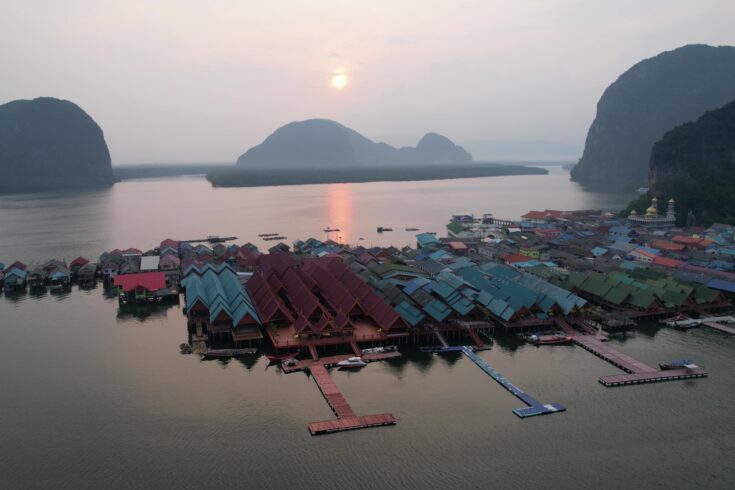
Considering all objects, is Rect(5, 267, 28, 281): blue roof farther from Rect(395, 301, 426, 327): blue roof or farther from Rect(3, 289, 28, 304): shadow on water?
Rect(395, 301, 426, 327): blue roof

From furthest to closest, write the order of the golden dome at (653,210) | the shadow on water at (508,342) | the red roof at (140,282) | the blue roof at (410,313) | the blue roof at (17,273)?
the golden dome at (653,210)
the blue roof at (17,273)
the red roof at (140,282)
the blue roof at (410,313)
the shadow on water at (508,342)

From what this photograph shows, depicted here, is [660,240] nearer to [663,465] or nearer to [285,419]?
[663,465]

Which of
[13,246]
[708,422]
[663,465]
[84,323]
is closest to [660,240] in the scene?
[708,422]

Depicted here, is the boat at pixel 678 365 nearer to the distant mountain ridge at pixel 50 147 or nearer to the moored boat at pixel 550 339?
the moored boat at pixel 550 339

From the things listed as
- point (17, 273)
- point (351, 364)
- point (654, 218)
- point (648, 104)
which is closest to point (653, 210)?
point (654, 218)

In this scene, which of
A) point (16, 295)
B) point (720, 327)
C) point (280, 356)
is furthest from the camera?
point (16, 295)

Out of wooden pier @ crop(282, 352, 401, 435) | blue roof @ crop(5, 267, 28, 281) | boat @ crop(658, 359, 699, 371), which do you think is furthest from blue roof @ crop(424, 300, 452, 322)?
blue roof @ crop(5, 267, 28, 281)

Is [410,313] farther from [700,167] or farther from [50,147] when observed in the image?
[50,147]

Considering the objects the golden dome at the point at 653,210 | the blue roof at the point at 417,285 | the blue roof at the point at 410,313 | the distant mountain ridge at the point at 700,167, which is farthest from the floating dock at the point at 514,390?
the distant mountain ridge at the point at 700,167
